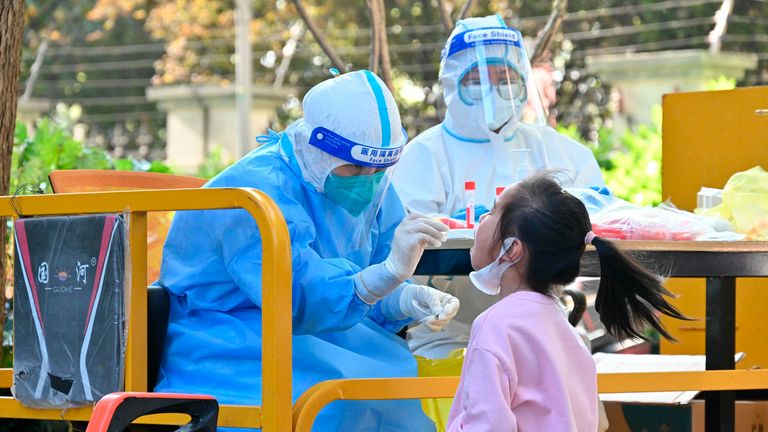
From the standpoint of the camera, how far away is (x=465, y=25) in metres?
4.57

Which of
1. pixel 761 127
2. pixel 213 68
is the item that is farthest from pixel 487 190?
pixel 213 68

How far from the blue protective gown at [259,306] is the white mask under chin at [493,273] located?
36cm

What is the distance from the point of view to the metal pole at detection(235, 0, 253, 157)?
42.4ft

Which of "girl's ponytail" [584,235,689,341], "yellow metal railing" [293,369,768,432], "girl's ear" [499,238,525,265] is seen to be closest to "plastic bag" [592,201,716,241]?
"yellow metal railing" [293,369,768,432]

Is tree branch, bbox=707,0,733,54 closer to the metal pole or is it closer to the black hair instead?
the metal pole

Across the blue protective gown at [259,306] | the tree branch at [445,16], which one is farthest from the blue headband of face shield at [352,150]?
the tree branch at [445,16]

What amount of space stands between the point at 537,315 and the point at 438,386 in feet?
1.70

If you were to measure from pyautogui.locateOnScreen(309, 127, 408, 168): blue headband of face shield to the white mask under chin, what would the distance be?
47 centimetres

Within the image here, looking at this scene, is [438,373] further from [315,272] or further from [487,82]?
[487,82]

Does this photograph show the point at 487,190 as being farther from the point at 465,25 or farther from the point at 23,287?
the point at 23,287

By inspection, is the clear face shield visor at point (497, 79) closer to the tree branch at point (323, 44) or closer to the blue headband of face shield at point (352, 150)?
the tree branch at point (323, 44)

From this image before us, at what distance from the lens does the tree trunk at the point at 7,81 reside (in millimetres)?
3652

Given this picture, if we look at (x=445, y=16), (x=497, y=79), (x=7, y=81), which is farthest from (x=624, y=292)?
(x=445, y=16)

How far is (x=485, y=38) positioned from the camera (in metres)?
4.42
